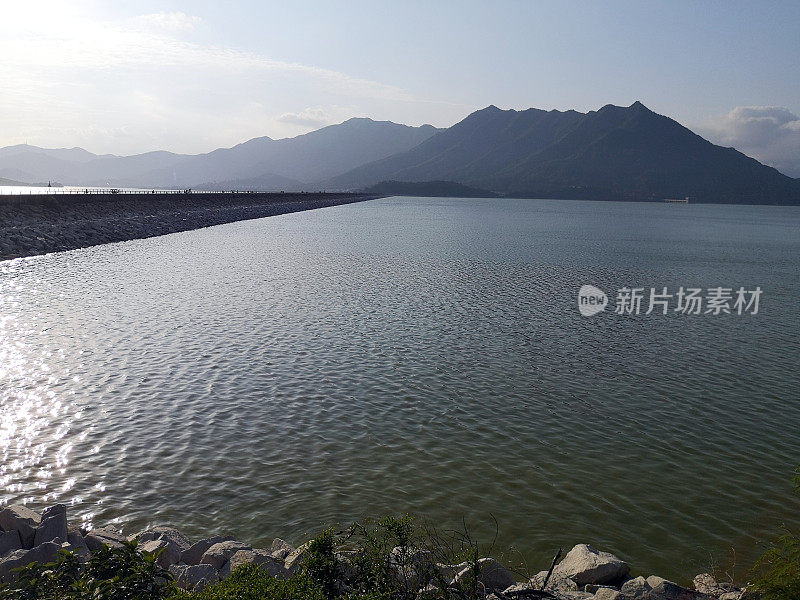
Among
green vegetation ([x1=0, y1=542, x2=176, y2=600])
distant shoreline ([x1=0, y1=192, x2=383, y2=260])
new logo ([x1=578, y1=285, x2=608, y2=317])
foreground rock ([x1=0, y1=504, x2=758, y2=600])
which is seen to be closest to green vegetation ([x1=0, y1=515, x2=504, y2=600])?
green vegetation ([x1=0, y1=542, x2=176, y2=600])

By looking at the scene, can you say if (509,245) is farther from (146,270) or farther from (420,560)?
(420,560)

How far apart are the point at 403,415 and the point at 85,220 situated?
7574cm

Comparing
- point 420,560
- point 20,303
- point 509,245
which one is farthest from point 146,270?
point 509,245

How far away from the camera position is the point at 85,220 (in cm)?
7781

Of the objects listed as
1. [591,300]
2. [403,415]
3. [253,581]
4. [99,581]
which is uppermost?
[591,300]

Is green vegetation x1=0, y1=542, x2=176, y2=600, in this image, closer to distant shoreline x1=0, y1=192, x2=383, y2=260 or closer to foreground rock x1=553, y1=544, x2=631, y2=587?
foreground rock x1=553, y1=544, x2=631, y2=587

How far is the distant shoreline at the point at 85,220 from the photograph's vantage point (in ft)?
196

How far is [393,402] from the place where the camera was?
19484 mm

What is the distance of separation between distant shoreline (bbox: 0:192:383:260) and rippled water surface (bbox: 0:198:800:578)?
23620 mm

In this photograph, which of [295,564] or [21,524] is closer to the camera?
[295,564]

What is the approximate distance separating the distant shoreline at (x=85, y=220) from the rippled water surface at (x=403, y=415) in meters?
23.6

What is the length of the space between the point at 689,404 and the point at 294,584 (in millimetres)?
17155

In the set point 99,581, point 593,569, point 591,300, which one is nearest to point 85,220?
point 591,300

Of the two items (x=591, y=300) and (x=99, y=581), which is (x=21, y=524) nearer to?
(x=99, y=581)
